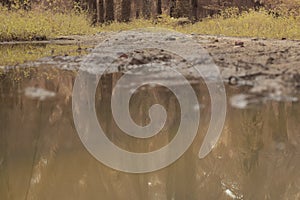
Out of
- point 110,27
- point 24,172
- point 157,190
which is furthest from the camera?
point 110,27

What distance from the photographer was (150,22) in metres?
14.2

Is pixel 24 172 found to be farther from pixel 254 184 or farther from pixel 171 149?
pixel 254 184

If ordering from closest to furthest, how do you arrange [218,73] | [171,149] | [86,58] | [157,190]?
[157,190]
[171,149]
[218,73]
[86,58]

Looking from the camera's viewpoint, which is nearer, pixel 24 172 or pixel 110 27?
pixel 24 172

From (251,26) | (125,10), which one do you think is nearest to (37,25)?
(251,26)

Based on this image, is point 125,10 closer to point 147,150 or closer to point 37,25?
point 37,25

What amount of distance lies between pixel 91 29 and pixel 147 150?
1090 cm

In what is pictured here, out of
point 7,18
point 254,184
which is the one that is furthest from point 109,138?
point 7,18

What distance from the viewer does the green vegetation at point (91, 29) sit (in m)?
9.34

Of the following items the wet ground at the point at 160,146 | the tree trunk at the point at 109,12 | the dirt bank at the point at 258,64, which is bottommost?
the wet ground at the point at 160,146

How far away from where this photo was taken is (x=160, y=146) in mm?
2449

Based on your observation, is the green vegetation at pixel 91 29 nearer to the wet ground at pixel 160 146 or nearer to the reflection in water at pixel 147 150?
the wet ground at pixel 160 146

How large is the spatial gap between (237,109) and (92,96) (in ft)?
4.68

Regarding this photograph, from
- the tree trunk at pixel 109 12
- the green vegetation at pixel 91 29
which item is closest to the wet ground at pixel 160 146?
the green vegetation at pixel 91 29
